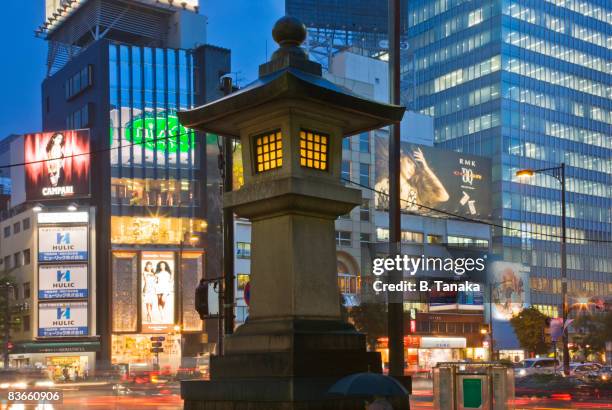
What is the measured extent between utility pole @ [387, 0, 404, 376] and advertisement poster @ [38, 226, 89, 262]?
8476 centimetres

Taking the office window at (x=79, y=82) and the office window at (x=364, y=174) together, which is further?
the office window at (x=364, y=174)

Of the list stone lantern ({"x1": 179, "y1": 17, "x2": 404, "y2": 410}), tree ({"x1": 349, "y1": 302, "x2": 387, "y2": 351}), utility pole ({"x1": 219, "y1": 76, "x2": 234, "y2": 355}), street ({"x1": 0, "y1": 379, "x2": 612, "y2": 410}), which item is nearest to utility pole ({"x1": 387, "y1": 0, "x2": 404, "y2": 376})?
stone lantern ({"x1": 179, "y1": 17, "x2": 404, "y2": 410})

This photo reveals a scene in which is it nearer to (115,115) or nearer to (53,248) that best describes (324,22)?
(115,115)

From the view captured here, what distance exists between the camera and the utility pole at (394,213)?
2041cm

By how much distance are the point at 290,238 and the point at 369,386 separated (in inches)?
141

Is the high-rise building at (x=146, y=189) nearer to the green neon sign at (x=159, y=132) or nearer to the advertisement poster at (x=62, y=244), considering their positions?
the green neon sign at (x=159, y=132)

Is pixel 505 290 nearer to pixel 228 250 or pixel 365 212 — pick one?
pixel 365 212

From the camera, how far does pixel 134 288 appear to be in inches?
4144

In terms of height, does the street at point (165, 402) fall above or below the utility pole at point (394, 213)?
below

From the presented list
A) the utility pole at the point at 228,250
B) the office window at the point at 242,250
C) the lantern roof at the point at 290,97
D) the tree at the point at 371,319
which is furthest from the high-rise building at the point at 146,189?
the lantern roof at the point at 290,97

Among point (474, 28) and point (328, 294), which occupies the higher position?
point (474, 28)

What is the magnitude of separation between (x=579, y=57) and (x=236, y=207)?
5968 inches

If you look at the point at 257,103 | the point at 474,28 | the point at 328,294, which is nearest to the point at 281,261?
the point at 328,294

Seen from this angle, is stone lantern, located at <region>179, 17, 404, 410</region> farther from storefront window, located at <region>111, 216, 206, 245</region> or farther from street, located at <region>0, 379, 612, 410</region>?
storefront window, located at <region>111, 216, 206, 245</region>
